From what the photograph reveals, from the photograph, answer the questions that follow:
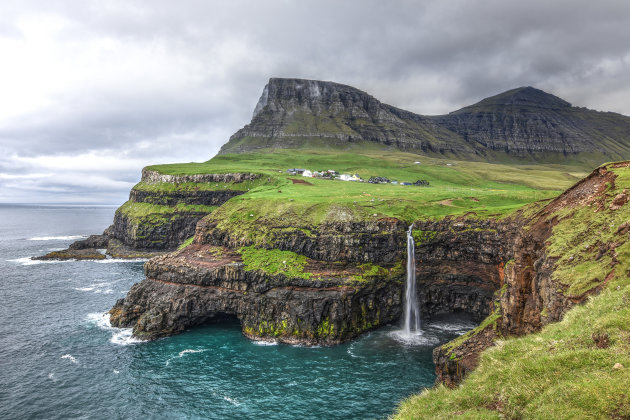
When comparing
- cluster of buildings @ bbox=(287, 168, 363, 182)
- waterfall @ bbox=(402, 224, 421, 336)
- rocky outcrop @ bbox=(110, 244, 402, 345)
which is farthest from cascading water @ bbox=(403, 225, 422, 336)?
cluster of buildings @ bbox=(287, 168, 363, 182)

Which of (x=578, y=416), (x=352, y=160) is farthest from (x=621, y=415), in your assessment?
(x=352, y=160)

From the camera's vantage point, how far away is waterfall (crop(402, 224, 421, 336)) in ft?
190

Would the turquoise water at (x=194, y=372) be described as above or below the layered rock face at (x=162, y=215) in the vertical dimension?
below

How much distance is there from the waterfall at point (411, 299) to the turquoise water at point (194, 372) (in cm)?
229

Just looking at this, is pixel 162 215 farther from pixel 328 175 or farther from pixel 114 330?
pixel 114 330

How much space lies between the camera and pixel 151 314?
58500 mm

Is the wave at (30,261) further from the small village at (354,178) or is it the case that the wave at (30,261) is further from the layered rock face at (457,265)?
the layered rock face at (457,265)

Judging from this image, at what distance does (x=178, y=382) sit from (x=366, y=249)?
3656cm

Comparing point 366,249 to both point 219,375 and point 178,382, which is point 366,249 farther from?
point 178,382

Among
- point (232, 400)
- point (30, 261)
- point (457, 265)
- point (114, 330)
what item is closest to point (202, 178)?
point (30, 261)

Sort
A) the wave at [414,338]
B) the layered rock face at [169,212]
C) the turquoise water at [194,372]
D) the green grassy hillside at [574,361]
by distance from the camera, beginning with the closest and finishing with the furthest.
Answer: the green grassy hillside at [574,361]
the turquoise water at [194,372]
the wave at [414,338]
the layered rock face at [169,212]

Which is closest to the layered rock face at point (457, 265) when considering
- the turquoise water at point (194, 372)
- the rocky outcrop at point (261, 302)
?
the turquoise water at point (194, 372)

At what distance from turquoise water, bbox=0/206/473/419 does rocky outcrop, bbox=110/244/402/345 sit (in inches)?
95.6

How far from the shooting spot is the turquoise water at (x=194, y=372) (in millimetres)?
37594
